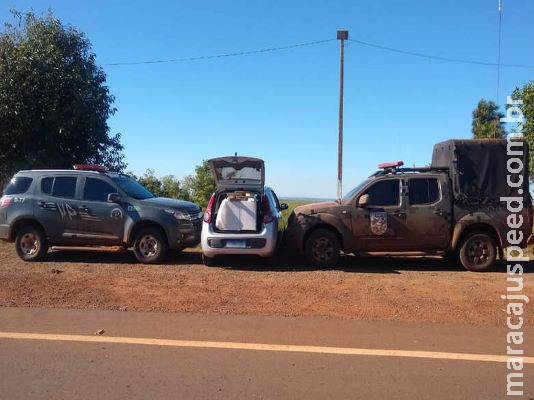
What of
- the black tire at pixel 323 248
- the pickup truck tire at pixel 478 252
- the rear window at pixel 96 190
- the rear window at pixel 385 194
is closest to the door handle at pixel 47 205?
the rear window at pixel 96 190

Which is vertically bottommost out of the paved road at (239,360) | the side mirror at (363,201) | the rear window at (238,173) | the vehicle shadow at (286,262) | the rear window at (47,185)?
the paved road at (239,360)

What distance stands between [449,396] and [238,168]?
287 inches

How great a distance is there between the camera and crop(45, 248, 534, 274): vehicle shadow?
34.1 feet

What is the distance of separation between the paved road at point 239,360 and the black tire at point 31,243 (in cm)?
455

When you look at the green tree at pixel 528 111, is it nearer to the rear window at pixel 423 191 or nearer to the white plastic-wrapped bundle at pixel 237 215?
the rear window at pixel 423 191

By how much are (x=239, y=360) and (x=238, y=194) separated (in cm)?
560

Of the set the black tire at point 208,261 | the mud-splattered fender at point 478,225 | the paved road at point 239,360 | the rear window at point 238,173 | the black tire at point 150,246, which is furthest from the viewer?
the rear window at point 238,173

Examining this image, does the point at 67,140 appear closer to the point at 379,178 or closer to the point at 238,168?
the point at 238,168

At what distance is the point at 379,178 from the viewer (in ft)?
34.4

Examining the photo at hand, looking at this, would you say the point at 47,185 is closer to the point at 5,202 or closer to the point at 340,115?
the point at 5,202

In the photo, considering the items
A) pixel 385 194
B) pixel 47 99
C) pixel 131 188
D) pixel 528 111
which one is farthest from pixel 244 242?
pixel 528 111

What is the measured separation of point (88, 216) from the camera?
35.9 feet

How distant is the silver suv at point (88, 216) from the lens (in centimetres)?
1082

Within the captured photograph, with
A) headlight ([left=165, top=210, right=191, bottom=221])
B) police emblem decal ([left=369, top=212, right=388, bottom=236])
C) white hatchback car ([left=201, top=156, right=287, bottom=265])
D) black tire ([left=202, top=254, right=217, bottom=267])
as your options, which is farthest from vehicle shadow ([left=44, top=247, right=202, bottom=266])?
police emblem decal ([left=369, top=212, right=388, bottom=236])
